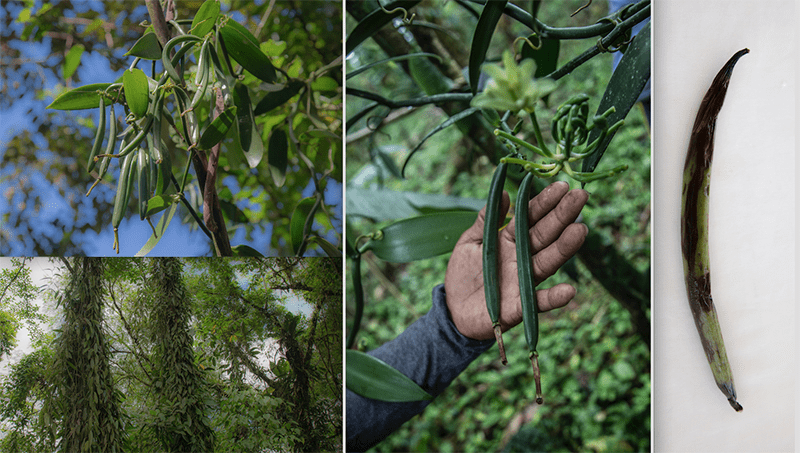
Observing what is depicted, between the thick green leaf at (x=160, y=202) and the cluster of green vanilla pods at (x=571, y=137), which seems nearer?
the cluster of green vanilla pods at (x=571, y=137)

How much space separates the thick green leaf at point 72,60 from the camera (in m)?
1.15

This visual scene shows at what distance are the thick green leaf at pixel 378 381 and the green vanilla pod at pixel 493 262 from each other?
215 mm

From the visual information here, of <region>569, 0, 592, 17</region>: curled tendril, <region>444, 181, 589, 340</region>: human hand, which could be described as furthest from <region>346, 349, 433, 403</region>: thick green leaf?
<region>569, 0, 592, 17</region>: curled tendril

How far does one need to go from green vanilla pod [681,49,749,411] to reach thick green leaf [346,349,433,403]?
68 centimetres

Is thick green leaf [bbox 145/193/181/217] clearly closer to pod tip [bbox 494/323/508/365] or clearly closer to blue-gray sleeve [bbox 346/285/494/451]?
blue-gray sleeve [bbox 346/285/494/451]

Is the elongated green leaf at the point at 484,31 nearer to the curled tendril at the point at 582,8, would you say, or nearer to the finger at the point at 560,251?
the curled tendril at the point at 582,8

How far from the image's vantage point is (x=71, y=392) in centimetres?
114

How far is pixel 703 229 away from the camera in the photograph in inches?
48.0

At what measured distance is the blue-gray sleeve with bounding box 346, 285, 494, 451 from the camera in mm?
1144

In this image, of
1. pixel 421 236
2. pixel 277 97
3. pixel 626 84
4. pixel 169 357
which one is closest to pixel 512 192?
pixel 421 236

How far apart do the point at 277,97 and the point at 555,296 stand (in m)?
0.77

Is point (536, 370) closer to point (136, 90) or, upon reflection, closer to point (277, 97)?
point (277, 97)

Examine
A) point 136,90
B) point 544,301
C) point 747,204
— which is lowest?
point 544,301

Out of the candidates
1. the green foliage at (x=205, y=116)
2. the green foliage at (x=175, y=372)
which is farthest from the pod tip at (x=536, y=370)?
the green foliage at (x=175, y=372)
